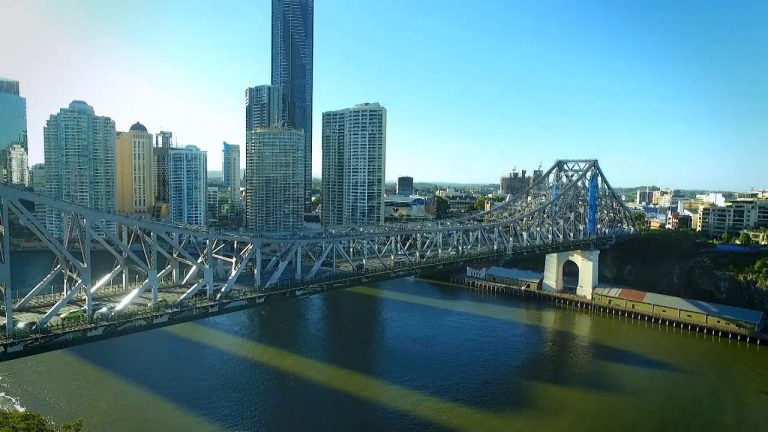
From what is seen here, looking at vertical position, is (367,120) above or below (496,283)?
above

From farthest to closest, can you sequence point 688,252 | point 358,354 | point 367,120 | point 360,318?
point 367,120 → point 688,252 → point 360,318 → point 358,354

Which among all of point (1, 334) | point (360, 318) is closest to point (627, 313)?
A: point (360, 318)

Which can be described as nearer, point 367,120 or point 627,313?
point 627,313

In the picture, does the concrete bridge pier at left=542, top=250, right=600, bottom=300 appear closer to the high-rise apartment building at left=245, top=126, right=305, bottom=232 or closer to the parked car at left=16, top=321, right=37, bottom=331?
the high-rise apartment building at left=245, top=126, right=305, bottom=232

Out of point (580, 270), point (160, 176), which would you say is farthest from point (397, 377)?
point (160, 176)

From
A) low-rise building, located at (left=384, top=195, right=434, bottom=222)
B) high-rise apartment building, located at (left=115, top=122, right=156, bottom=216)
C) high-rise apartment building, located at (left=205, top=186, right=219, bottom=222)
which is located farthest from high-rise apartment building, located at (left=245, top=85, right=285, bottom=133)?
low-rise building, located at (left=384, top=195, right=434, bottom=222)

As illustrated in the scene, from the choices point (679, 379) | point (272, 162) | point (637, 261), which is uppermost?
point (272, 162)

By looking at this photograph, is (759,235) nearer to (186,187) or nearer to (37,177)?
(186,187)

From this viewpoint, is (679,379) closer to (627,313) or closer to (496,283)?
(627,313)
